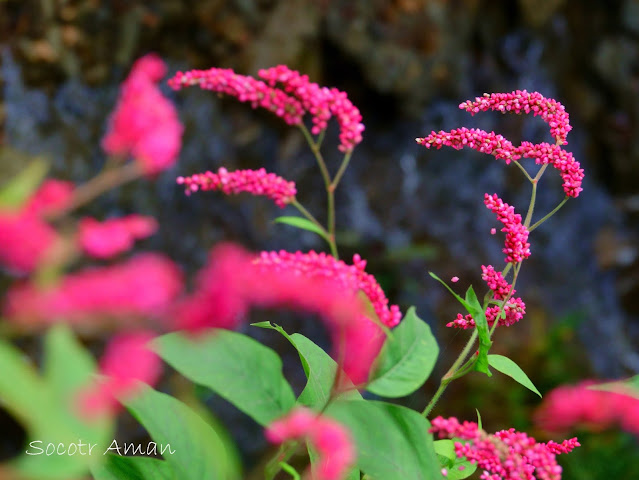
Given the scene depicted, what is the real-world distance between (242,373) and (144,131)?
0.13m

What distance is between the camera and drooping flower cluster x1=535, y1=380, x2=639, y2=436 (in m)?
0.30

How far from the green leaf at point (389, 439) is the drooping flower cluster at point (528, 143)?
0.68 ft

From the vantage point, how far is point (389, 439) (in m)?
0.29

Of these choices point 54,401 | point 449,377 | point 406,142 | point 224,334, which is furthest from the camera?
point 406,142

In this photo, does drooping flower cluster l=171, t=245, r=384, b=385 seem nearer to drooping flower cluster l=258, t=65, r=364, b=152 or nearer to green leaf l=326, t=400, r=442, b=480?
green leaf l=326, t=400, r=442, b=480

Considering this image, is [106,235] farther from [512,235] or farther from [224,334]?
[512,235]

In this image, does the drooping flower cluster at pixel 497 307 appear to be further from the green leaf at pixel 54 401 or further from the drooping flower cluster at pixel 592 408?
the green leaf at pixel 54 401

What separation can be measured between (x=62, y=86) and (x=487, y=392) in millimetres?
1833

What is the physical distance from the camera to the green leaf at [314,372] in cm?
36

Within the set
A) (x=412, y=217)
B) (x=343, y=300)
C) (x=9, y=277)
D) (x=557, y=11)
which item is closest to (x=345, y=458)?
(x=343, y=300)

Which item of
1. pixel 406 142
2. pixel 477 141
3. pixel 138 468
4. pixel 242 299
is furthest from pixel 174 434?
pixel 406 142

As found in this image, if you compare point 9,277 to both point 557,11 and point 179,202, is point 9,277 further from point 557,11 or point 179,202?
point 557,11

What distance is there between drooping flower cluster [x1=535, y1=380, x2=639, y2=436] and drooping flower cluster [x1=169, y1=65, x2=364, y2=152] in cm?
20

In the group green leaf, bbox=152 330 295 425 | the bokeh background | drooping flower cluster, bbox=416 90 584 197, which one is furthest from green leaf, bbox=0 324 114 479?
the bokeh background
